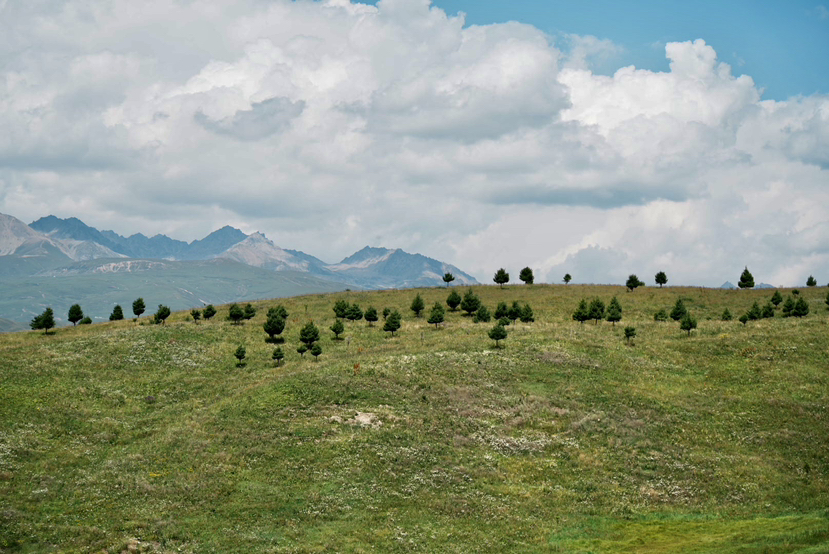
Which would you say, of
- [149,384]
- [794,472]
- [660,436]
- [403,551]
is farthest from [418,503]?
[149,384]

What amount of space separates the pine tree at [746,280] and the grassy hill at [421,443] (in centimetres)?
3989

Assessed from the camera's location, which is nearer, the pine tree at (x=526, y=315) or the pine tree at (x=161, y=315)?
the pine tree at (x=161, y=315)

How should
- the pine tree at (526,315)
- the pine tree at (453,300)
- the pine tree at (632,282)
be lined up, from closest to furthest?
the pine tree at (526,315) < the pine tree at (453,300) < the pine tree at (632,282)

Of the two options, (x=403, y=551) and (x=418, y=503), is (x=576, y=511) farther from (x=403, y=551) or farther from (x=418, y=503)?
(x=403, y=551)

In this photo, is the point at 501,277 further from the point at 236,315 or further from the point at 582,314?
the point at 236,315

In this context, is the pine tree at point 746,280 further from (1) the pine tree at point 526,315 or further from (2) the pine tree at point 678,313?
(1) the pine tree at point 526,315

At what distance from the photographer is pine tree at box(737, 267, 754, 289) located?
128000mm

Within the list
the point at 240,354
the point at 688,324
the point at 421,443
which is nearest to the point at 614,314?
the point at 688,324

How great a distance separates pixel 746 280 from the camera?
12800 cm

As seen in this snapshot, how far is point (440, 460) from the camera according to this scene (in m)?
49.8

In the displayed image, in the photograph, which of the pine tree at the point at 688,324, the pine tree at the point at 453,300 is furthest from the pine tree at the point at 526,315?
the pine tree at the point at 688,324

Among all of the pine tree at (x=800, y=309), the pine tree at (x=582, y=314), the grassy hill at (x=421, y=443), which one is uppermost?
the pine tree at (x=800, y=309)

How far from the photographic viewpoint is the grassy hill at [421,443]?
38531mm

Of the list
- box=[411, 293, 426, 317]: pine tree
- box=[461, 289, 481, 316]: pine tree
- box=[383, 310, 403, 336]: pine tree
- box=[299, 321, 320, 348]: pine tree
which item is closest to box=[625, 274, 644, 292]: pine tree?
box=[461, 289, 481, 316]: pine tree
